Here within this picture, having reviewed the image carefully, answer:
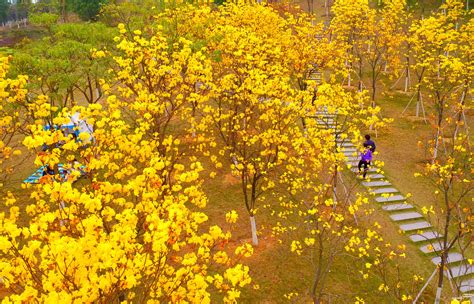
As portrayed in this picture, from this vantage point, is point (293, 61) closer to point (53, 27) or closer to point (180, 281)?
point (53, 27)

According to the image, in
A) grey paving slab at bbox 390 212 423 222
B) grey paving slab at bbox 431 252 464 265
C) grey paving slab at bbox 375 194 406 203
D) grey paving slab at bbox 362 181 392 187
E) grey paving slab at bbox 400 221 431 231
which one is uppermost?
grey paving slab at bbox 362 181 392 187

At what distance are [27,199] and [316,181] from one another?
59.2 feet

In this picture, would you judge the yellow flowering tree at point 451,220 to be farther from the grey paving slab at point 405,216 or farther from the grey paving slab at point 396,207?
the grey paving slab at point 396,207

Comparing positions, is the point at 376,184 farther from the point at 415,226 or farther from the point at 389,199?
the point at 415,226

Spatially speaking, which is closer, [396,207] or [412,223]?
[412,223]

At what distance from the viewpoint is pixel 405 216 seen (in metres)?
21.4

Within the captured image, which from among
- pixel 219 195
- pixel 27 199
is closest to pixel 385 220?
pixel 219 195

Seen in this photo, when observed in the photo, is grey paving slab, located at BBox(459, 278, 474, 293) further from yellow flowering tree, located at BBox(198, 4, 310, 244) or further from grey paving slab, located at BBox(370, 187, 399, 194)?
yellow flowering tree, located at BBox(198, 4, 310, 244)

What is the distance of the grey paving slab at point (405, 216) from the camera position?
69.7ft

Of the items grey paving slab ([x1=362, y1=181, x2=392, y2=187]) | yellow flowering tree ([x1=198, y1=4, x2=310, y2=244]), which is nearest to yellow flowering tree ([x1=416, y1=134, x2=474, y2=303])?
grey paving slab ([x1=362, y1=181, x2=392, y2=187])

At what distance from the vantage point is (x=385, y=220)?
2114 centimetres

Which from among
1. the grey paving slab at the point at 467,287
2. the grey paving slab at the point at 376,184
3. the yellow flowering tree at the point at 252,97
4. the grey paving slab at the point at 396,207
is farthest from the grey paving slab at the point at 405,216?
the yellow flowering tree at the point at 252,97

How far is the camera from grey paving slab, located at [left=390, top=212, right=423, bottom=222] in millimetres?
21234

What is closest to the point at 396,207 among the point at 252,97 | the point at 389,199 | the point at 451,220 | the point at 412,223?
the point at 389,199
